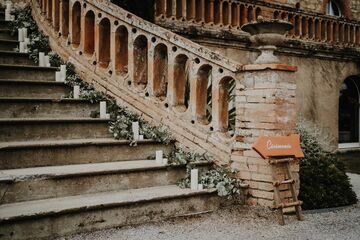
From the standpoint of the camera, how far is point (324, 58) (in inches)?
424

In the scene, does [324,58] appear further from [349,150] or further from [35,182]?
[35,182]

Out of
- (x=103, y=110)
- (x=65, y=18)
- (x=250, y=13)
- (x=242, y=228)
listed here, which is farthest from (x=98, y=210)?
(x=250, y=13)

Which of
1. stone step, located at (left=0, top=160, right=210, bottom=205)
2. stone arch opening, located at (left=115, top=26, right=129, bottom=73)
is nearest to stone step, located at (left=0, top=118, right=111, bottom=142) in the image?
stone step, located at (left=0, top=160, right=210, bottom=205)

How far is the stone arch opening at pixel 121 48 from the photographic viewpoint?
18.5 feet

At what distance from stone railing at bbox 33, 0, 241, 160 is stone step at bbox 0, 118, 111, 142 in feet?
2.26

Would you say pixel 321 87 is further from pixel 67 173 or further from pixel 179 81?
pixel 67 173

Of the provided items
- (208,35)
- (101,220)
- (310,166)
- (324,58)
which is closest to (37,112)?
(101,220)

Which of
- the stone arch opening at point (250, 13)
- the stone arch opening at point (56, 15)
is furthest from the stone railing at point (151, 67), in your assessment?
the stone arch opening at point (250, 13)

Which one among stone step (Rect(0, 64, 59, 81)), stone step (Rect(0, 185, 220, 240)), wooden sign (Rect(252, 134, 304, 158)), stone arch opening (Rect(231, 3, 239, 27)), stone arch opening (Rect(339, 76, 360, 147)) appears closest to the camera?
stone step (Rect(0, 185, 220, 240))

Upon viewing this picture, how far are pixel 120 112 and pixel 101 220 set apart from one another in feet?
6.70

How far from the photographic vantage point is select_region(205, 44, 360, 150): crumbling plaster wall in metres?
10.4

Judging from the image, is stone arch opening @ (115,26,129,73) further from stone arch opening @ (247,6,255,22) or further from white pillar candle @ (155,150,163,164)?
stone arch opening @ (247,6,255,22)

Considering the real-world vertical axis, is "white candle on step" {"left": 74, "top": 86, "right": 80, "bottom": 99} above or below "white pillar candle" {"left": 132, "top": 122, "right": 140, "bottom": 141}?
above

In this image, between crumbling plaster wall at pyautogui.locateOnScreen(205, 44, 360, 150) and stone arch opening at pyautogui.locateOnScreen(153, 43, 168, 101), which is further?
crumbling plaster wall at pyautogui.locateOnScreen(205, 44, 360, 150)
